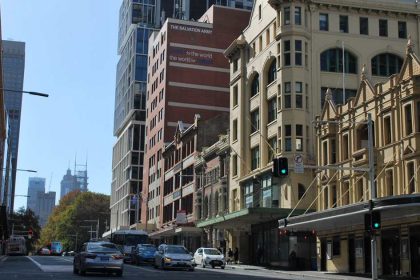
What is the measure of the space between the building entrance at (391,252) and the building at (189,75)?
60.3 metres

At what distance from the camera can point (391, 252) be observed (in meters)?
35.3

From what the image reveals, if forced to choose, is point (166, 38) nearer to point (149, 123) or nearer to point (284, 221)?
point (149, 123)

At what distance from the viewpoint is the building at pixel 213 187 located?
215 feet

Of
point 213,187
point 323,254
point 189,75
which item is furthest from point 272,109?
point 189,75

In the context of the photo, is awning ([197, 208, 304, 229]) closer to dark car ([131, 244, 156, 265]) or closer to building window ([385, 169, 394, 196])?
dark car ([131, 244, 156, 265])

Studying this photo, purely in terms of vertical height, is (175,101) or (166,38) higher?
(166,38)

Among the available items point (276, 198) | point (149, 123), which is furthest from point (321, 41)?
point (149, 123)

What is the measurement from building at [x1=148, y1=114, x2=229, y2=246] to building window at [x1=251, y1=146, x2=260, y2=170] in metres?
10.8

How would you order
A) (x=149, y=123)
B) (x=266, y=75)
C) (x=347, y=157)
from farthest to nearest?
(x=149, y=123) → (x=266, y=75) → (x=347, y=157)

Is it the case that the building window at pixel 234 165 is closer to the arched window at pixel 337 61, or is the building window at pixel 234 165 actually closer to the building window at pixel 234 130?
the building window at pixel 234 130

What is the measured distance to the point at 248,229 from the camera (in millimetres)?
58719

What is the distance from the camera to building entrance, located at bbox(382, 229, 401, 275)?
3459 centimetres

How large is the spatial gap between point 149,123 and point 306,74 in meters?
59.5

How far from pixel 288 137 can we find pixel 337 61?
28.1ft
